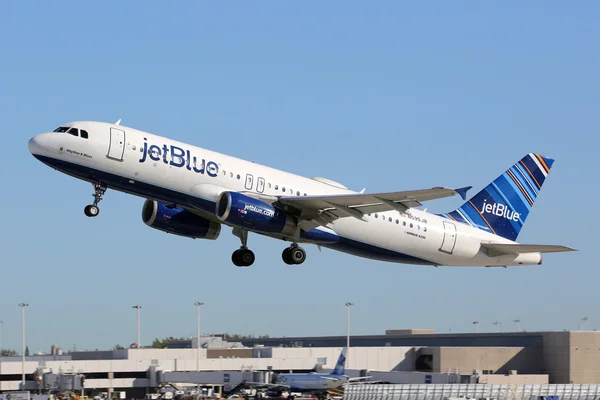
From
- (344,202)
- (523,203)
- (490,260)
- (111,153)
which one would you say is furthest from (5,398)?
(523,203)

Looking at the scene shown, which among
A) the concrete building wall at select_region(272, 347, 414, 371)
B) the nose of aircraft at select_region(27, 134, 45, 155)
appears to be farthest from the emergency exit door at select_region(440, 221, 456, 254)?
the concrete building wall at select_region(272, 347, 414, 371)

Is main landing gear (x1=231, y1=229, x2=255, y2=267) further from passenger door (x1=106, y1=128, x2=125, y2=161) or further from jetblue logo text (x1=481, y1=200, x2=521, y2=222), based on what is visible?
jetblue logo text (x1=481, y1=200, x2=521, y2=222)

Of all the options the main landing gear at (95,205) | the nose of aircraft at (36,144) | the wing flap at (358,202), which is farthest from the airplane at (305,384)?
the nose of aircraft at (36,144)

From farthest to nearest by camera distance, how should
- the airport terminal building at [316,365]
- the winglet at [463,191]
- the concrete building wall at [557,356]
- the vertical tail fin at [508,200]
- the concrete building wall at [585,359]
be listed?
the concrete building wall at [557,356] < the concrete building wall at [585,359] < the airport terminal building at [316,365] < the vertical tail fin at [508,200] < the winglet at [463,191]

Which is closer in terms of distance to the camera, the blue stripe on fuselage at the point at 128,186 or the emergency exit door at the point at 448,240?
the blue stripe on fuselage at the point at 128,186

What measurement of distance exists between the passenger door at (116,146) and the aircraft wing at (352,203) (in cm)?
816

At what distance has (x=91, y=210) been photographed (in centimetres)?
4619

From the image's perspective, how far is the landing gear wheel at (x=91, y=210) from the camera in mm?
46156

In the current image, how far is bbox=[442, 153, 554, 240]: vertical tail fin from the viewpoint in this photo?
56.2m

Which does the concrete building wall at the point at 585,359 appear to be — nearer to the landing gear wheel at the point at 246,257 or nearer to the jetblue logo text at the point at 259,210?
the landing gear wheel at the point at 246,257

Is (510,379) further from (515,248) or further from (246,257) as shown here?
(246,257)

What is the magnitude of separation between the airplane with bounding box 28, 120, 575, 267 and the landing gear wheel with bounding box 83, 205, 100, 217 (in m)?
0.05

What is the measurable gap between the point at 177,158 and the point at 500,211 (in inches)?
840

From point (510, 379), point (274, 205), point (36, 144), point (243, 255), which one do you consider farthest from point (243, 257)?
point (510, 379)
